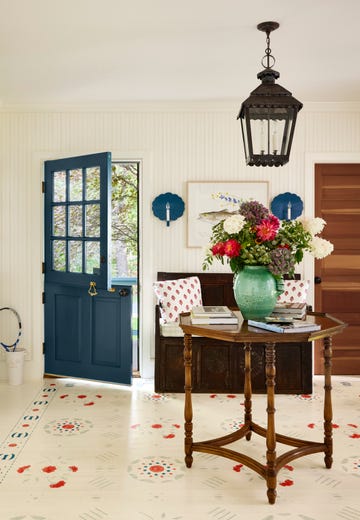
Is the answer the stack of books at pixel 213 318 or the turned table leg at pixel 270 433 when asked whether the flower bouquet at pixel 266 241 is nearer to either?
the stack of books at pixel 213 318

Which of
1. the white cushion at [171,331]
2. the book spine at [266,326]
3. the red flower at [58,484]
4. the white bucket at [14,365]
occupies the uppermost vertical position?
the book spine at [266,326]

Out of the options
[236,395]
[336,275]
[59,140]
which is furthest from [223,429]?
[59,140]

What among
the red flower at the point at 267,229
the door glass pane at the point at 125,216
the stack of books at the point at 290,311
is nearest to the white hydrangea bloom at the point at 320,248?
the red flower at the point at 267,229

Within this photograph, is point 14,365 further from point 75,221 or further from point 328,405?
point 328,405

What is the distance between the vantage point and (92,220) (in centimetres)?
483

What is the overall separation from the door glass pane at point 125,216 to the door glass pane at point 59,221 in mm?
2672

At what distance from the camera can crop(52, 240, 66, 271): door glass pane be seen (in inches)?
200

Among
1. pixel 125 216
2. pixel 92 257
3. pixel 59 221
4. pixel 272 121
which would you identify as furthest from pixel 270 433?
pixel 125 216

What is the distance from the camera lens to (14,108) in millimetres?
5199

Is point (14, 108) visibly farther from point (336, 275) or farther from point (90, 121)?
point (336, 275)

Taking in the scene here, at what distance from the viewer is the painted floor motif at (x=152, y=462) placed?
2.67 m

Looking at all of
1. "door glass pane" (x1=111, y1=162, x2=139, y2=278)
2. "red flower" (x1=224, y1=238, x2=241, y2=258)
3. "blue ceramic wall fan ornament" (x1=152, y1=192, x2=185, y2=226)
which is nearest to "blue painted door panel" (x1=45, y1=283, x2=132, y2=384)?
"blue ceramic wall fan ornament" (x1=152, y1=192, x2=185, y2=226)

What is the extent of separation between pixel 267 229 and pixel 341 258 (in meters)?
2.63

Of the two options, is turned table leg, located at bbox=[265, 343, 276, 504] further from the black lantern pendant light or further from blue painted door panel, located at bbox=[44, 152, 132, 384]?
blue painted door panel, located at bbox=[44, 152, 132, 384]
